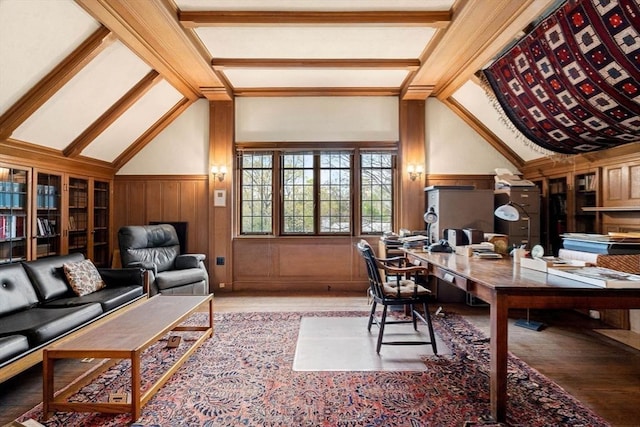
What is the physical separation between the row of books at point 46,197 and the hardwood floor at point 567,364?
2231 mm

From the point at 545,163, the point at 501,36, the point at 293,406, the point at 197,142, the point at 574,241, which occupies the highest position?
the point at 501,36

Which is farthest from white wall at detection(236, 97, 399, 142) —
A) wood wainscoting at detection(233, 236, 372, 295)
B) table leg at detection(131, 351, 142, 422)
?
table leg at detection(131, 351, 142, 422)

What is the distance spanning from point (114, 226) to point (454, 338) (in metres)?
5.12

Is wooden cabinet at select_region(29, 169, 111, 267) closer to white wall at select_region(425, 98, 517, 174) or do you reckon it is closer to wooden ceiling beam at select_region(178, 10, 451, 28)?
wooden ceiling beam at select_region(178, 10, 451, 28)

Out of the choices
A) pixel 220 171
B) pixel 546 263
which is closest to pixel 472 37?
pixel 546 263

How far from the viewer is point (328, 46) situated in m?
3.87

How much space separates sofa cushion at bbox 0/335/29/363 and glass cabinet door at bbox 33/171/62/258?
224 cm

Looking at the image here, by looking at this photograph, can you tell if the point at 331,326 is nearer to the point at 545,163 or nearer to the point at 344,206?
the point at 344,206

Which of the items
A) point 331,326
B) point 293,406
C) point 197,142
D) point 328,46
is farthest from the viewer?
point 197,142

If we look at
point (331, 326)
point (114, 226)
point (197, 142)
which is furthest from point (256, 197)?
point (331, 326)

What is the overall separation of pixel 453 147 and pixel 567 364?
11.1 ft

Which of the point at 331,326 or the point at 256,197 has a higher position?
the point at 256,197

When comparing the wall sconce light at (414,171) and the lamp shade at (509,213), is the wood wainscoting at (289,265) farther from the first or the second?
the lamp shade at (509,213)

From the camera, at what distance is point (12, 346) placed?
2131 mm
